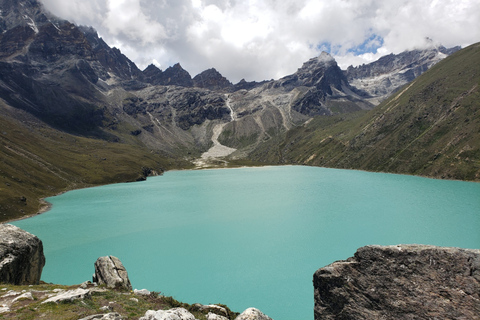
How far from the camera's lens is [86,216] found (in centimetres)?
8238

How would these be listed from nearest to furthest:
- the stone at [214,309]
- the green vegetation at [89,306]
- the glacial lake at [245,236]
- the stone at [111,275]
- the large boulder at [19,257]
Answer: the green vegetation at [89,306], the stone at [214,309], the large boulder at [19,257], the stone at [111,275], the glacial lake at [245,236]

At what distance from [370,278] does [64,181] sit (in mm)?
165861

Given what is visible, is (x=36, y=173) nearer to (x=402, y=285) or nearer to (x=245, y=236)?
(x=245, y=236)

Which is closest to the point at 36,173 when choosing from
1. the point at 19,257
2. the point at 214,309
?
the point at 19,257

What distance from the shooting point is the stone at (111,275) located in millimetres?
25608

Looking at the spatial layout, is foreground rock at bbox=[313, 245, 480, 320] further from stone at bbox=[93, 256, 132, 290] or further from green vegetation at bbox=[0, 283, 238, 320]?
stone at bbox=[93, 256, 132, 290]

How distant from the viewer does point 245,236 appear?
186 ft

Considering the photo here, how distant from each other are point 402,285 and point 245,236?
1711 inches

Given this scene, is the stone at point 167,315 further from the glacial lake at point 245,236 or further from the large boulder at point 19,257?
the large boulder at point 19,257

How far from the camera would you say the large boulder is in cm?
2527

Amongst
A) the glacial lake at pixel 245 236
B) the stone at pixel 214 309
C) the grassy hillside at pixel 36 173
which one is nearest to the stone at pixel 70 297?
the stone at pixel 214 309

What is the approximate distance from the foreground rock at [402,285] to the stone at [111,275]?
19317 millimetres

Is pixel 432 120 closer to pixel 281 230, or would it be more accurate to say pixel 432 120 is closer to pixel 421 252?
pixel 281 230

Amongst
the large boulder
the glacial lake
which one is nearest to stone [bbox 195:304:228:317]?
the glacial lake
